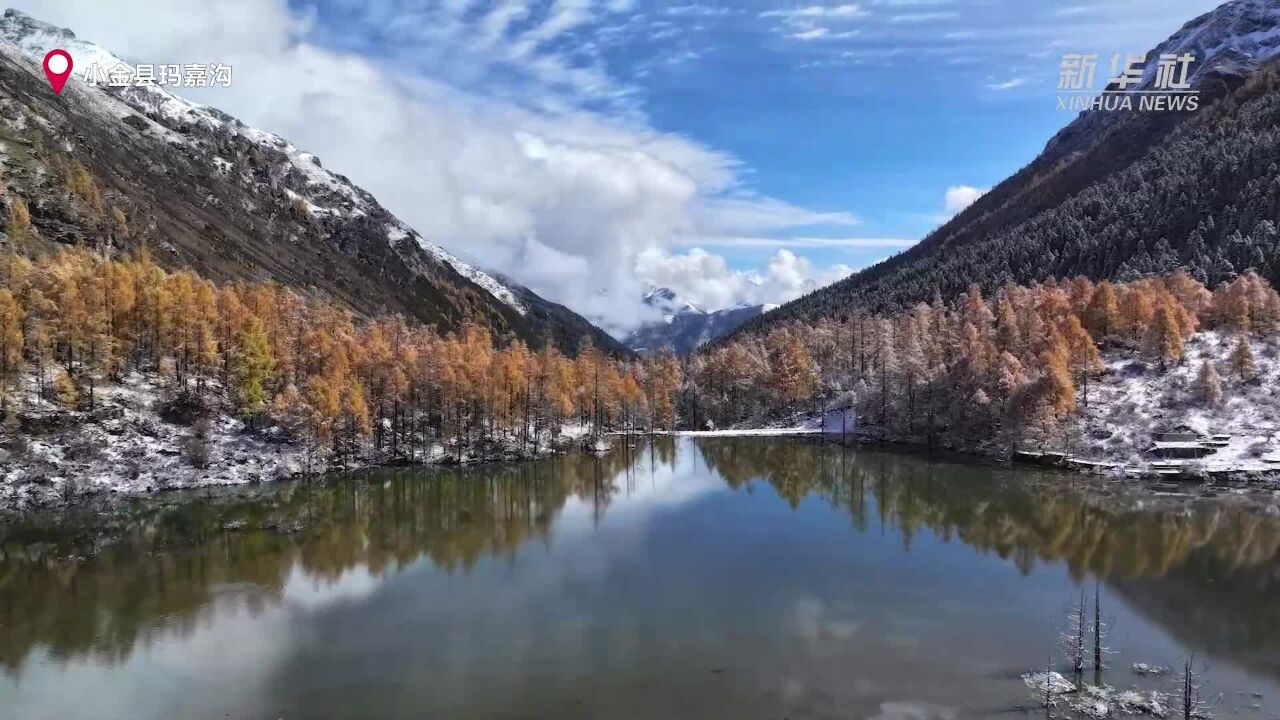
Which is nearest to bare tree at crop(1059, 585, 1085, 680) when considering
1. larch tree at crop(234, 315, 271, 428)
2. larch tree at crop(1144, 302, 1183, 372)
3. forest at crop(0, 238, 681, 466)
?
larch tree at crop(1144, 302, 1183, 372)

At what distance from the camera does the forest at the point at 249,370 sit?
93188 millimetres

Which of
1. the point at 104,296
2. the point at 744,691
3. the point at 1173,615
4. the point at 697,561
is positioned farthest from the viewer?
the point at 104,296

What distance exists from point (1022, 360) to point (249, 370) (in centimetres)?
11866

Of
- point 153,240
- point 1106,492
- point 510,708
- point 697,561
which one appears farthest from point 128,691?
point 153,240

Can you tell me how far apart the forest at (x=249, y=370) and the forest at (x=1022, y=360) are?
2192 inches

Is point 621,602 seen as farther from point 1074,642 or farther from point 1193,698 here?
point 1193,698

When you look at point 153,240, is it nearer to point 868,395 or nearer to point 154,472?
point 154,472

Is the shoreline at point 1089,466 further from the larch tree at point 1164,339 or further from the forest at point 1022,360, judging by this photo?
the larch tree at point 1164,339

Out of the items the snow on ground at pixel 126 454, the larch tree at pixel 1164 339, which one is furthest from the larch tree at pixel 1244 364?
the snow on ground at pixel 126 454

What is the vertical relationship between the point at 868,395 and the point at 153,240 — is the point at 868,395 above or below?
below

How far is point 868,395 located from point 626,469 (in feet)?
180

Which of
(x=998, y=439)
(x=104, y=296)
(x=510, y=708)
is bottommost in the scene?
(x=510, y=708)

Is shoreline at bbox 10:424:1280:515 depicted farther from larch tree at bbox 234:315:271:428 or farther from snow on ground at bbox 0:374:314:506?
larch tree at bbox 234:315:271:428

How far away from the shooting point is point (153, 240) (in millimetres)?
188875
